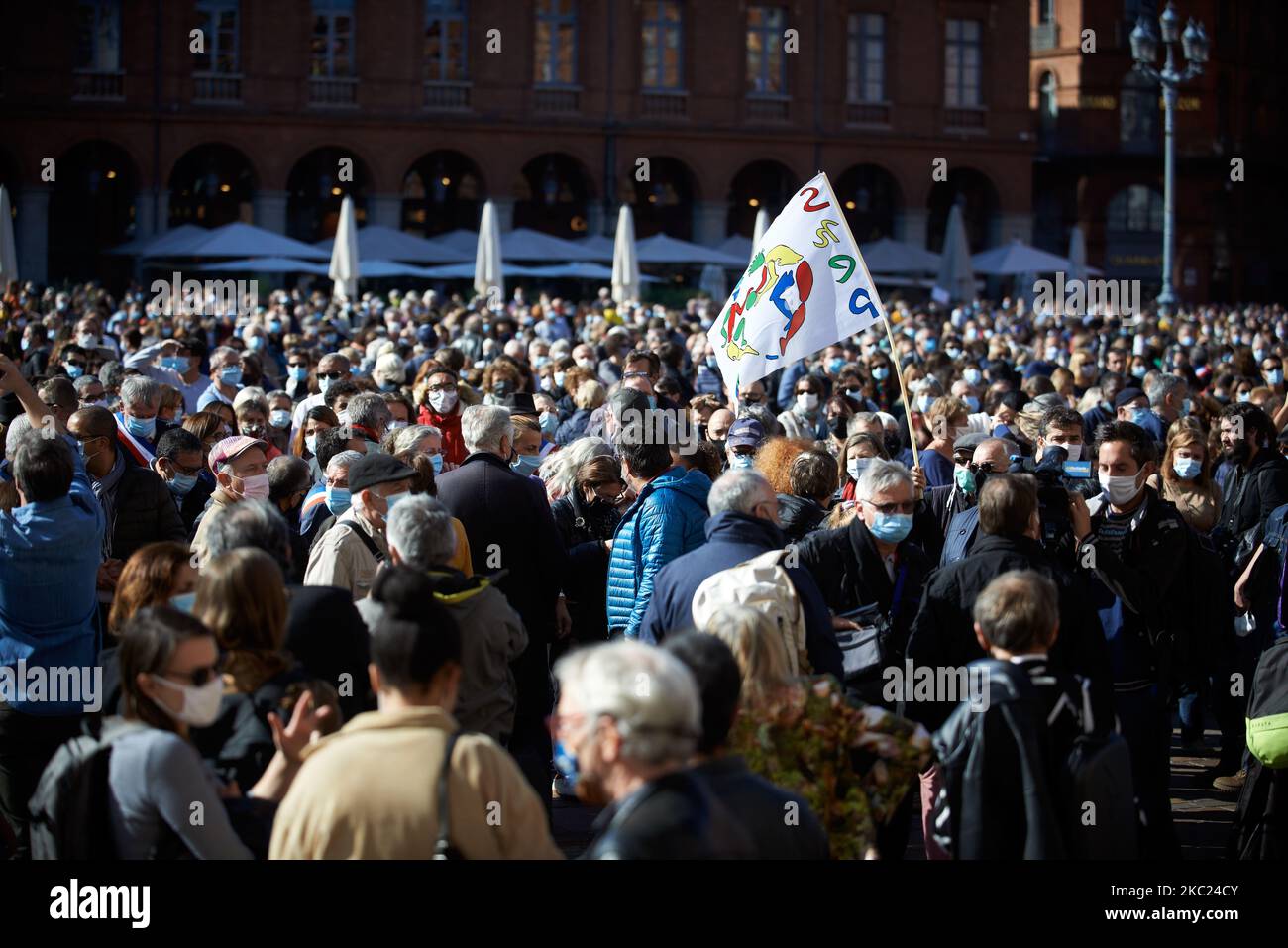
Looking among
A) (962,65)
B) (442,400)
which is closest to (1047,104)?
(962,65)

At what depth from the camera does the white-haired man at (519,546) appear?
24.1 feet

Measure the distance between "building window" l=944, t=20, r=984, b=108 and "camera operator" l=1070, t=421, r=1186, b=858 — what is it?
133 ft

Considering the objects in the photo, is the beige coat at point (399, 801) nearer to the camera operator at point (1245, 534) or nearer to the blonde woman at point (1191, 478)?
the camera operator at point (1245, 534)

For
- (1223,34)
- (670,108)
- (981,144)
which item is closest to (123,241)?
(670,108)

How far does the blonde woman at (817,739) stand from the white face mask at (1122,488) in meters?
2.64

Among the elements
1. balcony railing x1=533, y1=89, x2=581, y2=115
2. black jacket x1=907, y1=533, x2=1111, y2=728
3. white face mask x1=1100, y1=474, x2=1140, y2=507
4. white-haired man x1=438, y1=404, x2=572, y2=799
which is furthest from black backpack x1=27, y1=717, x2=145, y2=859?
balcony railing x1=533, y1=89, x2=581, y2=115

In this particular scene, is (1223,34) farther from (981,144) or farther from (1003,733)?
(1003,733)

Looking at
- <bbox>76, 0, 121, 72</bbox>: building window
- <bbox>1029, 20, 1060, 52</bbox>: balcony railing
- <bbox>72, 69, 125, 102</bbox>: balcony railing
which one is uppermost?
<bbox>1029, 20, 1060, 52</bbox>: balcony railing

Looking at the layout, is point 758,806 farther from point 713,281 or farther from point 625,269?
point 713,281

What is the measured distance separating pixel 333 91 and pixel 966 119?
16427mm

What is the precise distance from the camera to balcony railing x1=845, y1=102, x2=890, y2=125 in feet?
149

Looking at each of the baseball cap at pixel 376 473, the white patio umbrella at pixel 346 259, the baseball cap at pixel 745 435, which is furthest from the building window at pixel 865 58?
the baseball cap at pixel 376 473

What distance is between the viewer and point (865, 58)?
4559cm

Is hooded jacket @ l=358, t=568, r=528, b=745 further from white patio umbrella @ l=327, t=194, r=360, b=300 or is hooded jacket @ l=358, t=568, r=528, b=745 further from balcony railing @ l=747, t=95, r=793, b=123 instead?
balcony railing @ l=747, t=95, r=793, b=123
